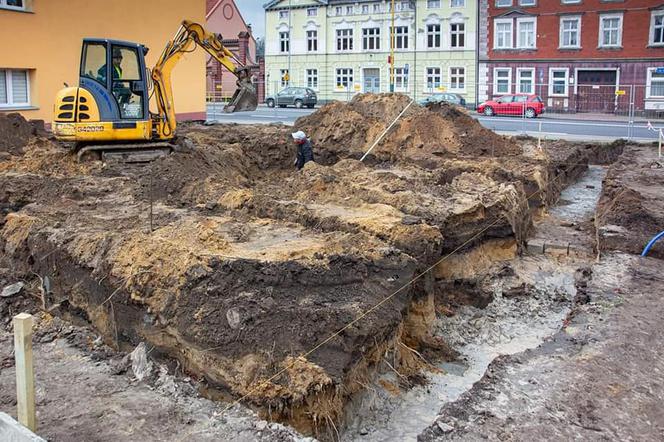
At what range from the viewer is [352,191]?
10.3m

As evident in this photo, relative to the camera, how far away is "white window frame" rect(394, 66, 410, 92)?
46.2 meters

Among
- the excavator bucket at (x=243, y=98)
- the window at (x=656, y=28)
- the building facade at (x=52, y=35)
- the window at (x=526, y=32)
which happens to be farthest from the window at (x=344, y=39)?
the excavator bucket at (x=243, y=98)

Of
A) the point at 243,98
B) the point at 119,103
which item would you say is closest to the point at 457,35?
the point at 243,98

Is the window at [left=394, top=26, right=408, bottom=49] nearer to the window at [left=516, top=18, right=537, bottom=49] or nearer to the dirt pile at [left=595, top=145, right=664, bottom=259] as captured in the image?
the window at [left=516, top=18, right=537, bottom=49]

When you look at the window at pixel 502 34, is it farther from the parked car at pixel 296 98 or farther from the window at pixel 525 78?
the parked car at pixel 296 98

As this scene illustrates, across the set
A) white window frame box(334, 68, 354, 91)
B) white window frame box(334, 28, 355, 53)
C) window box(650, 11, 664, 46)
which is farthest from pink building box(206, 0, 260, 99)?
window box(650, 11, 664, 46)

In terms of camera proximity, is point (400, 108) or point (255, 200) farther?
point (400, 108)

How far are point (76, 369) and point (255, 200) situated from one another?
3.98 metres

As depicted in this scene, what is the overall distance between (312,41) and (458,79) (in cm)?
1279

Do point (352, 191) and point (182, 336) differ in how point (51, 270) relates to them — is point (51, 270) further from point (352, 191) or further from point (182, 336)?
point (352, 191)

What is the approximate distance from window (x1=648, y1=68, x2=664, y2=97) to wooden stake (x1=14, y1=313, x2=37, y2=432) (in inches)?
1255

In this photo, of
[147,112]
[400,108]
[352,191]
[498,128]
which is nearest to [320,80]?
Result: [498,128]

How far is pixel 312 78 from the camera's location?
51.2 metres

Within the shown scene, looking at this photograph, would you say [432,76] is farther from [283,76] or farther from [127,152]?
[127,152]
